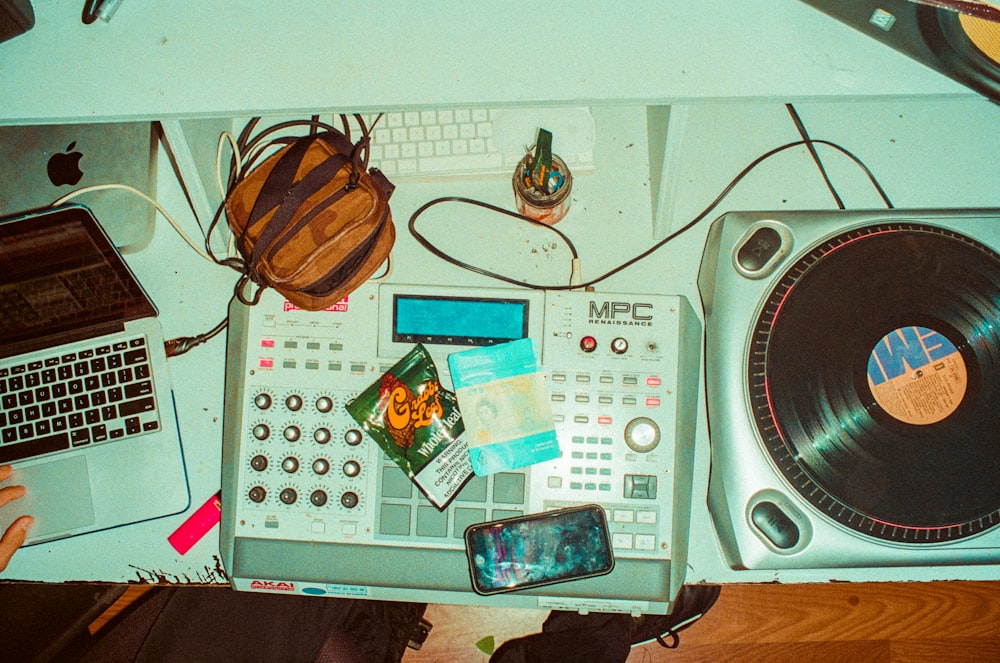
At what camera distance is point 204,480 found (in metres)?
0.90

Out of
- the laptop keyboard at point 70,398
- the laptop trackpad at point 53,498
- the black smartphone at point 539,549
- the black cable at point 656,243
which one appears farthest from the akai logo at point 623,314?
the laptop trackpad at point 53,498

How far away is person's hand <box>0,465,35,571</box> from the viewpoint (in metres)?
0.84

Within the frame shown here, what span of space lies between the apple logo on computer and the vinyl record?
0.93 meters

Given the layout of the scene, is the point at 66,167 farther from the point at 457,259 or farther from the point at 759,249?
the point at 759,249

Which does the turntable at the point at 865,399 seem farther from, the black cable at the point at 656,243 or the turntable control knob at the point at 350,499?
the turntable control knob at the point at 350,499

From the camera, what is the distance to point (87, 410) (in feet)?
2.90

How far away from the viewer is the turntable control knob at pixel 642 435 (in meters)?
0.78

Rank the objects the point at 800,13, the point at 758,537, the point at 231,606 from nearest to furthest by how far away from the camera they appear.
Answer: the point at 800,13
the point at 758,537
the point at 231,606

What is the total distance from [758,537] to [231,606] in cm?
94

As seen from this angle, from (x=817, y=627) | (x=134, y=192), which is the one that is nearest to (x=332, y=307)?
(x=134, y=192)

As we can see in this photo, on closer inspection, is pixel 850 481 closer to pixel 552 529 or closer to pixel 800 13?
pixel 552 529

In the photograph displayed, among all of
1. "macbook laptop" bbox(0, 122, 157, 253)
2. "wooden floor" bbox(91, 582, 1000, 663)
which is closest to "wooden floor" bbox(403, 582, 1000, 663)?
"wooden floor" bbox(91, 582, 1000, 663)

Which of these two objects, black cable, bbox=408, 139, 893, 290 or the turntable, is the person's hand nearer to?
black cable, bbox=408, 139, 893, 290

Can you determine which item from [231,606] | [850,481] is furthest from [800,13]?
[231,606]
